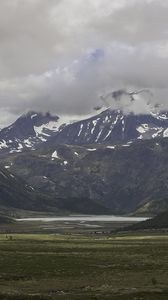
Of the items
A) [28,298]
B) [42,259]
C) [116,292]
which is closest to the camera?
[28,298]

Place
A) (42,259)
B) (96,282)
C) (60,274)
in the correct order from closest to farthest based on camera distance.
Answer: (96,282), (60,274), (42,259)

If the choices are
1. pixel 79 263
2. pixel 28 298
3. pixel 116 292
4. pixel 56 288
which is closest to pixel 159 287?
pixel 116 292

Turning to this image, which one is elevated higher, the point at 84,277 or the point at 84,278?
the point at 84,277

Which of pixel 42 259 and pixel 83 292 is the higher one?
pixel 42 259

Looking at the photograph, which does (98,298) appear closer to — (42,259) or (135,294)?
(135,294)

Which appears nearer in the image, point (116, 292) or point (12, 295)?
point (12, 295)

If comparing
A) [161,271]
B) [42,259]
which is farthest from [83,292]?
[42,259]

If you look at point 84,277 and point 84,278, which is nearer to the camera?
point 84,278

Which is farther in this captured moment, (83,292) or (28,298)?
(83,292)

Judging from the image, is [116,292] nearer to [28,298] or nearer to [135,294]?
[135,294]
